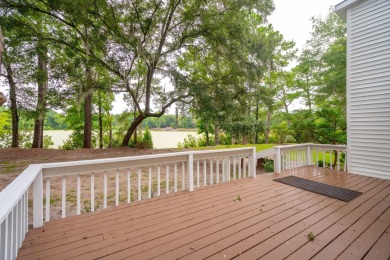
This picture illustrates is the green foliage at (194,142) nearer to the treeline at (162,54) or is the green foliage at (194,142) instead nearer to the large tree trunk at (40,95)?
the treeline at (162,54)

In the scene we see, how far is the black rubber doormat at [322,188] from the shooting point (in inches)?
127

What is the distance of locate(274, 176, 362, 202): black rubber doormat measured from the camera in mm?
3225

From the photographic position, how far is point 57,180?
17.1 feet

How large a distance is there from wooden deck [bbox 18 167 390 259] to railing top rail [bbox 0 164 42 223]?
64 centimetres

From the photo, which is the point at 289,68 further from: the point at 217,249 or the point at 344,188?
the point at 217,249

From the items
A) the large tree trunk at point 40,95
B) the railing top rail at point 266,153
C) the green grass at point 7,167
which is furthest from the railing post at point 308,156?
the large tree trunk at point 40,95

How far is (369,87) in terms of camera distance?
4.36m

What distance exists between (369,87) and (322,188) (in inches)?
107

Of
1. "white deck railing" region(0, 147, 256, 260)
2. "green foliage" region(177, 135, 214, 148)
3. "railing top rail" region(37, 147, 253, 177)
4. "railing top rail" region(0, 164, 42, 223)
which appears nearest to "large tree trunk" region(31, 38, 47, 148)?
"white deck railing" region(0, 147, 256, 260)

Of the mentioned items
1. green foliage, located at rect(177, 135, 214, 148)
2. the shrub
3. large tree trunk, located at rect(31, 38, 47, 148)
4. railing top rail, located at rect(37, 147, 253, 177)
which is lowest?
the shrub

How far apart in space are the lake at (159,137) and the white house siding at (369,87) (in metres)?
10.9

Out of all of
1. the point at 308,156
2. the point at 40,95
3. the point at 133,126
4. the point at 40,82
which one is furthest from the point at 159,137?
the point at 308,156

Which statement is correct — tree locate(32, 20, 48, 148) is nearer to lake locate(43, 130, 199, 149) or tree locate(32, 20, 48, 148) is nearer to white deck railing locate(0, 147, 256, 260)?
lake locate(43, 130, 199, 149)

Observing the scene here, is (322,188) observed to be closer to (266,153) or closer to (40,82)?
(266,153)
